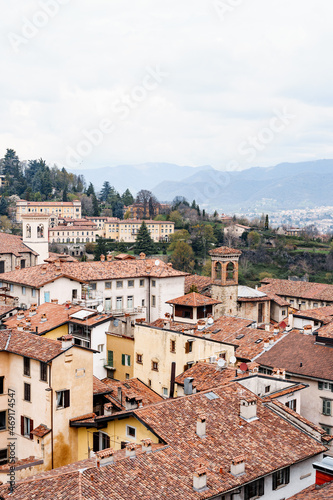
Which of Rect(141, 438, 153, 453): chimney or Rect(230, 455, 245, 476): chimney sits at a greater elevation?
Rect(141, 438, 153, 453): chimney

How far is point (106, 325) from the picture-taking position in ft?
102

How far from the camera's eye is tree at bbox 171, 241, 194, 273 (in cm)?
9531

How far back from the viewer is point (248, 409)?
62.0ft

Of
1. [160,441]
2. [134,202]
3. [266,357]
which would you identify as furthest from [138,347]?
[134,202]

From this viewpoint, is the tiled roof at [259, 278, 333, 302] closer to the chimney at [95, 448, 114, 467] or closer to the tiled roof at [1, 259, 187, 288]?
the tiled roof at [1, 259, 187, 288]

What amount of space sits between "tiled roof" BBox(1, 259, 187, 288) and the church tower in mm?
17675

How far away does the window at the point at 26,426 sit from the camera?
2228 cm

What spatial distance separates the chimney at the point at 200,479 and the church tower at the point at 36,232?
163 feet

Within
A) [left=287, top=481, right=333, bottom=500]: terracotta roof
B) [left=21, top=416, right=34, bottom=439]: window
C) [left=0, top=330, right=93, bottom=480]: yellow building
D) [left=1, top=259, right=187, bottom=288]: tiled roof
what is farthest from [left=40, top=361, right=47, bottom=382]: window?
[left=1, top=259, right=187, bottom=288]: tiled roof

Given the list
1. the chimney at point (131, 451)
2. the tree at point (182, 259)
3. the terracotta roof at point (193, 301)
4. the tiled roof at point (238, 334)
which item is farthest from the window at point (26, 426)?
the tree at point (182, 259)

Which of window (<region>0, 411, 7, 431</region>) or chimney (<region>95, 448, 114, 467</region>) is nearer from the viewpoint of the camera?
chimney (<region>95, 448, 114, 467</region>)

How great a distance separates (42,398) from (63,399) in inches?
33.1

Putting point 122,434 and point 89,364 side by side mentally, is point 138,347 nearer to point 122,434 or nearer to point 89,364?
point 89,364

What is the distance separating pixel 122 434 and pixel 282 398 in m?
6.33
